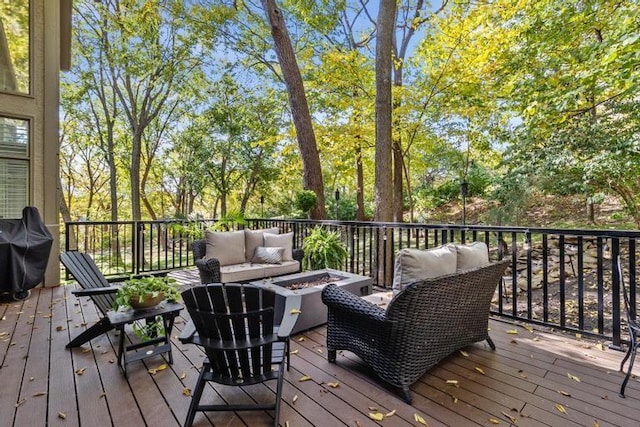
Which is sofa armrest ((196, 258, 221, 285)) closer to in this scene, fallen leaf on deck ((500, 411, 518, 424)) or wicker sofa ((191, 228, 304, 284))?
wicker sofa ((191, 228, 304, 284))

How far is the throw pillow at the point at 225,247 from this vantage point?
176 inches

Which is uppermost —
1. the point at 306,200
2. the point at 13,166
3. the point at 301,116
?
the point at 301,116

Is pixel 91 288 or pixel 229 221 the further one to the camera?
pixel 229 221

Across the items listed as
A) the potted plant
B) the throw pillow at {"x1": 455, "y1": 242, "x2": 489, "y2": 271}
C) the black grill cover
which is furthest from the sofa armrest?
the throw pillow at {"x1": 455, "y1": 242, "x2": 489, "y2": 271}

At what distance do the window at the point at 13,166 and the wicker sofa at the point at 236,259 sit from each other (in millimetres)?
2655

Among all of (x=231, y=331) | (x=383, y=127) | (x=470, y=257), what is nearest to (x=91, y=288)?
(x=231, y=331)

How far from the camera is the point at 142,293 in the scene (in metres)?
→ 2.34

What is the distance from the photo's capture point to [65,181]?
1488 cm

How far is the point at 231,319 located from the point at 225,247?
2.87m

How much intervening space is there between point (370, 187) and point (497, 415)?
15.0 meters

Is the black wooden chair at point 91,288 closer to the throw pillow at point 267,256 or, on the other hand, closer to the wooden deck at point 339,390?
the wooden deck at point 339,390

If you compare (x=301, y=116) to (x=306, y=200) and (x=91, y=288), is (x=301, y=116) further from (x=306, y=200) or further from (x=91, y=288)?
(x=91, y=288)

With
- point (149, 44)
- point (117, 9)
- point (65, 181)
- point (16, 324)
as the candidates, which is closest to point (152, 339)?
point (16, 324)

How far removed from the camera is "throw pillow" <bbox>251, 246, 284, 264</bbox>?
15.3 ft
